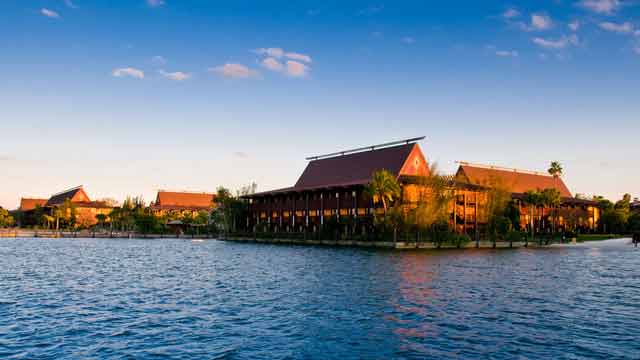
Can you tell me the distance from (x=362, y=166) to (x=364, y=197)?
18.3 m

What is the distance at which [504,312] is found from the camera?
25047 millimetres

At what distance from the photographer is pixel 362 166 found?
111 m

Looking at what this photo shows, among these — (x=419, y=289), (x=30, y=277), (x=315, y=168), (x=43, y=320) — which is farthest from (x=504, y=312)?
(x=315, y=168)

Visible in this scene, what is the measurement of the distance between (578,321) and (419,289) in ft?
35.3

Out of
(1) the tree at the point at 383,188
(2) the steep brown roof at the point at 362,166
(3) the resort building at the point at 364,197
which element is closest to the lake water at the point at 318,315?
(1) the tree at the point at 383,188

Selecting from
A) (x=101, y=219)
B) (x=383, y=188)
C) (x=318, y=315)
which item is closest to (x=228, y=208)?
(x=383, y=188)

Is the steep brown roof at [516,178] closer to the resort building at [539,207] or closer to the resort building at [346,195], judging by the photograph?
the resort building at [539,207]

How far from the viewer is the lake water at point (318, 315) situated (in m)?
18.2

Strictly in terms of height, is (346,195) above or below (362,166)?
below

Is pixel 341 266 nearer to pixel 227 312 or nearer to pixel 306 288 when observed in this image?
pixel 306 288

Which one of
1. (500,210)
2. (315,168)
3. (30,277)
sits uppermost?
(315,168)

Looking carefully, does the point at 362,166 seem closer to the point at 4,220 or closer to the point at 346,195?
the point at 346,195

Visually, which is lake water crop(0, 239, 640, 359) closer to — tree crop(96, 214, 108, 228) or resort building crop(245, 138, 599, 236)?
resort building crop(245, 138, 599, 236)

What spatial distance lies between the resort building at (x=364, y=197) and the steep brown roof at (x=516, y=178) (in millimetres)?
343
